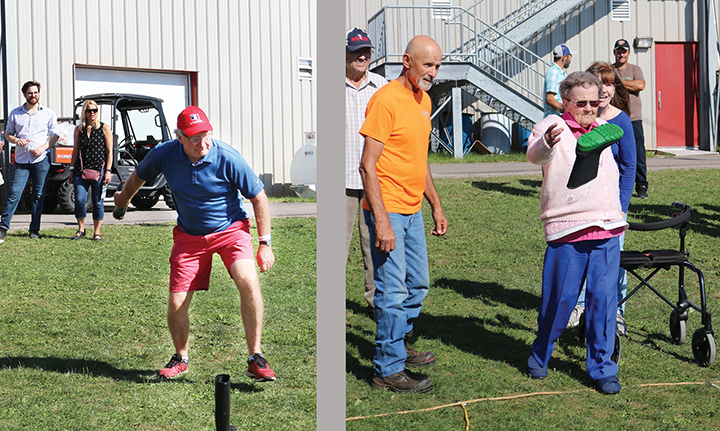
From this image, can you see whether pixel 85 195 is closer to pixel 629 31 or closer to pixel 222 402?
pixel 222 402

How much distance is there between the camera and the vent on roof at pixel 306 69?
6.29ft

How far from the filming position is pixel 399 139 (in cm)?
280

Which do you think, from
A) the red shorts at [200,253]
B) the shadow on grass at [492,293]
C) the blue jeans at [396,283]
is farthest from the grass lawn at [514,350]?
the red shorts at [200,253]

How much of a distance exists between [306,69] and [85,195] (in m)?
0.67

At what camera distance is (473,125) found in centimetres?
1266

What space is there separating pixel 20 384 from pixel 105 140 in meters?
0.73

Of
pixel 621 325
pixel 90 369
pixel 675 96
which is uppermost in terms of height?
→ pixel 675 96

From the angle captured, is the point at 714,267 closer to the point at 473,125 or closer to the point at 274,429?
the point at 274,429

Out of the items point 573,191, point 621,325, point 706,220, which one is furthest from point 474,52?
point 573,191

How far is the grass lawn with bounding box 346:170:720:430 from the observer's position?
282 cm

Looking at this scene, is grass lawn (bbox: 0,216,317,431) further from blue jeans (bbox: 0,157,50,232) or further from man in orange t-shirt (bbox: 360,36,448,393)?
man in orange t-shirt (bbox: 360,36,448,393)

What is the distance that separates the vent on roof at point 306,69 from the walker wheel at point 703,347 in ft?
7.59

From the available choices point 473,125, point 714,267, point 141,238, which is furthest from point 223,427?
point 473,125

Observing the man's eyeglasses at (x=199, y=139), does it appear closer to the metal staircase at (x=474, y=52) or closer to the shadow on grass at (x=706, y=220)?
the shadow on grass at (x=706, y=220)
